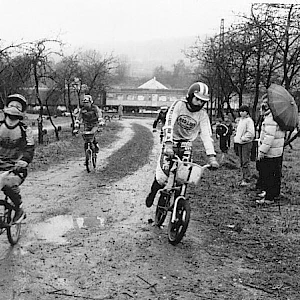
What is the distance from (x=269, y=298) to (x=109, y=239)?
8.75ft

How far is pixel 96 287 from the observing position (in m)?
5.35

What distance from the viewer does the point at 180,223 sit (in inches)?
279

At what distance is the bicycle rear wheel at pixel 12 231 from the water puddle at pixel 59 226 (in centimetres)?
32

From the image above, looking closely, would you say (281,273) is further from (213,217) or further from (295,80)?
(295,80)

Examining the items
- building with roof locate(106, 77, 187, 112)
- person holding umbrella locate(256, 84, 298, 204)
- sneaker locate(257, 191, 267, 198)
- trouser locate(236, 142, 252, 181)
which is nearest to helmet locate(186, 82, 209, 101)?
person holding umbrella locate(256, 84, 298, 204)

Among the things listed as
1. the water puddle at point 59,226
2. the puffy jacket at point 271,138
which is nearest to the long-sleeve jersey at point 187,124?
the water puddle at point 59,226

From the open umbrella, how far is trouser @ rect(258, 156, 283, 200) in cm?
70

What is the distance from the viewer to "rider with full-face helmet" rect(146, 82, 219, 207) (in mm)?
7203

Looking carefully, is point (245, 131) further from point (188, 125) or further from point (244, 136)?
point (188, 125)

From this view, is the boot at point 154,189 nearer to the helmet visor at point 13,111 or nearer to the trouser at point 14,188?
the trouser at point 14,188

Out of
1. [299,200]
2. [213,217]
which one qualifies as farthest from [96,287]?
[299,200]

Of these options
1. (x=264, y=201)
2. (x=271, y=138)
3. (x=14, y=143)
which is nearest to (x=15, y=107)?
(x=14, y=143)

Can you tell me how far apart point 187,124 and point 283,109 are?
337cm

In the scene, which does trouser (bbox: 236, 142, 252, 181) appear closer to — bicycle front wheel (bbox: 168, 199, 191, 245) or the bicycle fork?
the bicycle fork
